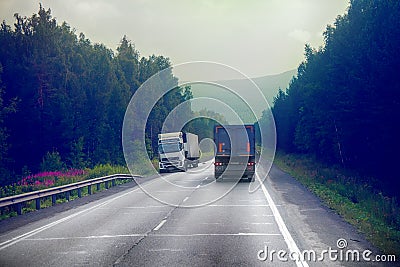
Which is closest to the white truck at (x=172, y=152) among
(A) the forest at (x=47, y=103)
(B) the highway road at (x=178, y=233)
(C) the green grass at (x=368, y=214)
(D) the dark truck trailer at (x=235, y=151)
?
(A) the forest at (x=47, y=103)

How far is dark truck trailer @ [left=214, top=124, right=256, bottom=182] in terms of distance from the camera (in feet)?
97.6

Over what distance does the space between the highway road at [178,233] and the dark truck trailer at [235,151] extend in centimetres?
934

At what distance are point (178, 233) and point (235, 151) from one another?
1786cm

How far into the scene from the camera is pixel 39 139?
5497 cm

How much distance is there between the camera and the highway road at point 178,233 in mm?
9242


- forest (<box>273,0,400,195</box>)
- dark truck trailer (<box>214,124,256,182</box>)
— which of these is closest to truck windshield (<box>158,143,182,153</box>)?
dark truck trailer (<box>214,124,256,182</box>)

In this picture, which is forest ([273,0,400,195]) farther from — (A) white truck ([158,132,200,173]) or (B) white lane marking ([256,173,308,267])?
(B) white lane marking ([256,173,308,267])

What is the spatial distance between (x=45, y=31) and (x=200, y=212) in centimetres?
4546

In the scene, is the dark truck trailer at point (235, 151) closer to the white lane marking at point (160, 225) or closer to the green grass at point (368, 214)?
the green grass at point (368, 214)
